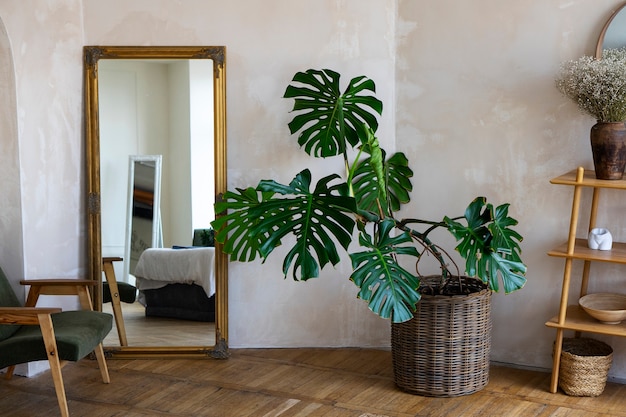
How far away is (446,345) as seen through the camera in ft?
13.9

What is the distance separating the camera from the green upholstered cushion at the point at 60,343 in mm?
3861

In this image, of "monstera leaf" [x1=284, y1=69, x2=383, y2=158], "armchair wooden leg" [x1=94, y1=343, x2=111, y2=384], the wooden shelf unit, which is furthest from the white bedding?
the wooden shelf unit

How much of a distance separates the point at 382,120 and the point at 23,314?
2259mm

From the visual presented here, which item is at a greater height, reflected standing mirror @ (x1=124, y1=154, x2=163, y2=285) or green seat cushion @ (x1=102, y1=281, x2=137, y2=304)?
reflected standing mirror @ (x1=124, y1=154, x2=163, y2=285)

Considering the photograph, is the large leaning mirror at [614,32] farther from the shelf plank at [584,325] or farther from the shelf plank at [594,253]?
the shelf plank at [584,325]

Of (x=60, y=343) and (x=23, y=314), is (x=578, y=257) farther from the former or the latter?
(x=23, y=314)

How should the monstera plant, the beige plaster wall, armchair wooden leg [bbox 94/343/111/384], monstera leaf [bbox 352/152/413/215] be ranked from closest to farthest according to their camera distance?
the monstera plant
armchair wooden leg [bbox 94/343/111/384]
the beige plaster wall
monstera leaf [bbox 352/152/413/215]

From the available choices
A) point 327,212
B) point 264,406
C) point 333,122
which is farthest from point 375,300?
point 333,122

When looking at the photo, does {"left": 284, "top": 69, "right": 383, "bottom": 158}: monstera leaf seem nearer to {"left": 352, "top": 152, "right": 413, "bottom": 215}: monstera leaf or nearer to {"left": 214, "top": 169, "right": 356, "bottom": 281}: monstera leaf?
{"left": 352, "top": 152, "right": 413, "bottom": 215}: monstera leaf

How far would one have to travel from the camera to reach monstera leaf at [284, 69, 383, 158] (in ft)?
15.0

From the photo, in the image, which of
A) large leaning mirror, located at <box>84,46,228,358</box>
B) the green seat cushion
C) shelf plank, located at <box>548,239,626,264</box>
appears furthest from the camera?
the green seat cushion

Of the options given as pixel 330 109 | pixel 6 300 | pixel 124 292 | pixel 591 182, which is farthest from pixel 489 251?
pixel 6 300

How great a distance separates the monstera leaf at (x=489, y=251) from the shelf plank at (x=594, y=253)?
9.8 inches

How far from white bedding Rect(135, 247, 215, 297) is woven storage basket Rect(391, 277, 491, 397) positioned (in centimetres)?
121
